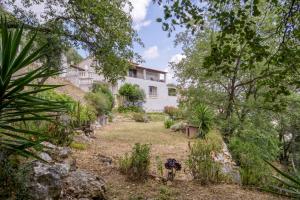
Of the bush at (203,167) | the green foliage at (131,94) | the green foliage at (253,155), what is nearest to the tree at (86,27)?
the bush at (203,167)

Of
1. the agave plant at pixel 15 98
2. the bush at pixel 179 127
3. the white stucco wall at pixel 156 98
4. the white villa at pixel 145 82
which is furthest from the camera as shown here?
the white stucco wall at pixel 156 98

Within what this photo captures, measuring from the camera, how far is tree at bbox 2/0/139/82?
643cm

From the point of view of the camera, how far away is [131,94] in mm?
20844

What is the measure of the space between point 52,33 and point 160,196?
469 centimetres

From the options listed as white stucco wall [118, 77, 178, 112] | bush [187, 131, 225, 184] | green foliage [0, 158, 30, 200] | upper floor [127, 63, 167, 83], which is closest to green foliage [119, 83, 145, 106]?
white stucco wall [118, 77, 178, 112]

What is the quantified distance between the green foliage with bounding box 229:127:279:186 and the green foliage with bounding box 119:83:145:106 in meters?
13.0

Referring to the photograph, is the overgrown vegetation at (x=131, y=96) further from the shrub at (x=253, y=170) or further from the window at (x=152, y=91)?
the shrub at (x=253, y=170)

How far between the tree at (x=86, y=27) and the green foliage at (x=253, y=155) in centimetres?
383

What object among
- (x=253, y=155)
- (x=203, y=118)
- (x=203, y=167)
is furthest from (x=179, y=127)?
(x=203, y=167)

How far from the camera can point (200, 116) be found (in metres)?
10.3

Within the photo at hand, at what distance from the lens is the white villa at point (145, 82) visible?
65.1ft

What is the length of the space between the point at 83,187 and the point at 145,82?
22.9 m

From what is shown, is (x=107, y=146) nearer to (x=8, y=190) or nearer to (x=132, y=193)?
(x=132, y=193)

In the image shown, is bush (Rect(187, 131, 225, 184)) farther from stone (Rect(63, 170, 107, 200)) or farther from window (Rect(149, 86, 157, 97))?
window (Rect(149, 86, 157, 97))
